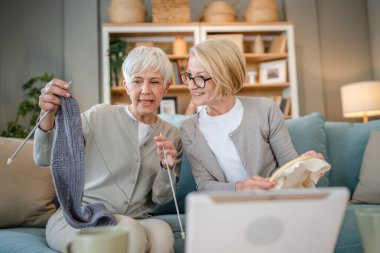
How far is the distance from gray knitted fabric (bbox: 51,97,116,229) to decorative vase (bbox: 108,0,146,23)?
108 inches

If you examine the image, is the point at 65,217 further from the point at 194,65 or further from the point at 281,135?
the point at 281,135

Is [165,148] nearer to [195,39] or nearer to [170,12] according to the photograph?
[195,39]

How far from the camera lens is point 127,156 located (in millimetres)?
1369

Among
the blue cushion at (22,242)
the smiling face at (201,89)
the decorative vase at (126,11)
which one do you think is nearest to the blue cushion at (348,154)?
the smiling face at (201,89)

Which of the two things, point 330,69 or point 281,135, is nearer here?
point 281,135

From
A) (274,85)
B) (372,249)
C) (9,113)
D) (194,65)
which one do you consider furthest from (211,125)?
(9,113)

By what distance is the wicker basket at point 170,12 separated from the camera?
3799 mm

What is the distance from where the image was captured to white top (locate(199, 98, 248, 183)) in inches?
56.7

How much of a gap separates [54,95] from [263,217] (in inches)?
31.0

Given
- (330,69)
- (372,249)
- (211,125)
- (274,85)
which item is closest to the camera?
(372,249)

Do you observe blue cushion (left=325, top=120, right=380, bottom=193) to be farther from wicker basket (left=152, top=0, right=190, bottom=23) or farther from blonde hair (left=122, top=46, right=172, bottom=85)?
wicker basket (left=152, top=0, right=190, bottom=23)

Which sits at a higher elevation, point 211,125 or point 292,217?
point 211,125

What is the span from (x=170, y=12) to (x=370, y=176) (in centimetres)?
261

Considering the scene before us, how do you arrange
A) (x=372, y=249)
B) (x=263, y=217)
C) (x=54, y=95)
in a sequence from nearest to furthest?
(x=263, y=217)
(x=372, y=249)
(x=54, y=95)
